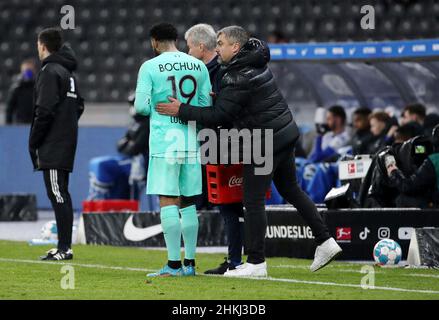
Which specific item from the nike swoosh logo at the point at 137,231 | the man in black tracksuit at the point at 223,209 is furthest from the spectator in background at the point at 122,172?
the man in black tracksuit at the point at 223,209

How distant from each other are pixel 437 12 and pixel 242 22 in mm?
3741

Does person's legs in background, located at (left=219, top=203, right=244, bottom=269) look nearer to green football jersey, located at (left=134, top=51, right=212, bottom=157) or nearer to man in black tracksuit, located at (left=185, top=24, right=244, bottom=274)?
man in black tracksuit, located at (left=185, top=24, right=244, bottom=274)

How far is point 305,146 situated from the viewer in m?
17.1

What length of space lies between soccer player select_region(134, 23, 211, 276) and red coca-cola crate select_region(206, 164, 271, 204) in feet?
1.05

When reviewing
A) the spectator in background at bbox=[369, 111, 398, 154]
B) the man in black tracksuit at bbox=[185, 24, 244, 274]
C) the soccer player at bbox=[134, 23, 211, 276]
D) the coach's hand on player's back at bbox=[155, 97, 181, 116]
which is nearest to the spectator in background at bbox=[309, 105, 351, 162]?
the spectator in background at bbox=[369, 111, 398, 154]

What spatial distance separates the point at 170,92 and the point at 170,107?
→ 0.17 metres

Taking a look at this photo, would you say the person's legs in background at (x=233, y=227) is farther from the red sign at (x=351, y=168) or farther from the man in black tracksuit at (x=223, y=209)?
the red sign at (x=351, y=168)

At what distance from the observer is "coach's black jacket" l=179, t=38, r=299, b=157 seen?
8492mm

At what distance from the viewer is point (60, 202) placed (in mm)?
10445

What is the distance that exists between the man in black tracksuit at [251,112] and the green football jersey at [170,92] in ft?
0.35

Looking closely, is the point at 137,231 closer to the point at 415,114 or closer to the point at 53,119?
the point at 53,119

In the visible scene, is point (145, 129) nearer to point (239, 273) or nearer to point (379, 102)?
point (379, 102)

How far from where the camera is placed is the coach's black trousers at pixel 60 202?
10.4 m
